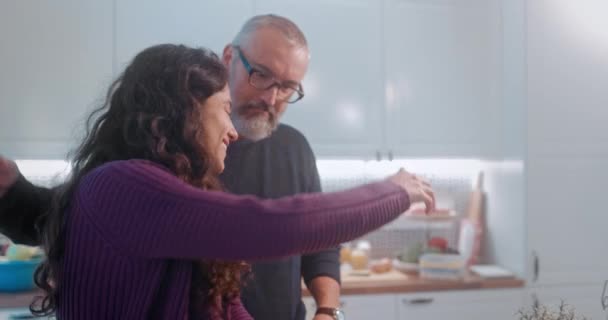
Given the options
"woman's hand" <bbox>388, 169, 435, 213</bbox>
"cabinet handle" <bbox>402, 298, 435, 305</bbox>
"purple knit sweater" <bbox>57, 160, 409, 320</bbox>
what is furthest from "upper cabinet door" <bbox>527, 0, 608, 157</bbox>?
"purple knit sweater" <bbox>57, 160, 409, 320</bbox>

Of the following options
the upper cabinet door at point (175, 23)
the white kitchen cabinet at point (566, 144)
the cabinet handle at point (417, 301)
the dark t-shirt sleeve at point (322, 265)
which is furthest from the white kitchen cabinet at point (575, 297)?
the upper cabinet door at point (175, 23)

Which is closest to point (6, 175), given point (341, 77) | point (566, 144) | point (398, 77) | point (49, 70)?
point (49, 70)

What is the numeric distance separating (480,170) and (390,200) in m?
2.19

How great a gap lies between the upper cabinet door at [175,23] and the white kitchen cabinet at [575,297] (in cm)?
173

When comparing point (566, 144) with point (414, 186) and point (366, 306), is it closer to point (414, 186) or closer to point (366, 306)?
point (366, 306)

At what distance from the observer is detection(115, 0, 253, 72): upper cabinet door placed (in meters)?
2.20

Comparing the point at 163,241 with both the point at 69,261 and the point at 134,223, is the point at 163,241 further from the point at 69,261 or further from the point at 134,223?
the point at 69,261

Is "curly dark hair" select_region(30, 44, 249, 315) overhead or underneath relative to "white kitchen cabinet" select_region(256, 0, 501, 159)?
underneath

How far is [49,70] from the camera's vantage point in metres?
2.14

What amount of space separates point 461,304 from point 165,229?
75.2 inches

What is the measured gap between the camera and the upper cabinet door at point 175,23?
2.20m

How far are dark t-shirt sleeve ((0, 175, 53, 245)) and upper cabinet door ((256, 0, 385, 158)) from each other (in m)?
1.52

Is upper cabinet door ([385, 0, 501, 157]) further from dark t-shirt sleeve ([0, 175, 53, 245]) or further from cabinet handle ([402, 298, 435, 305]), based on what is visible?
dark t-shirt sleeve ([0, 175, 53, 245])

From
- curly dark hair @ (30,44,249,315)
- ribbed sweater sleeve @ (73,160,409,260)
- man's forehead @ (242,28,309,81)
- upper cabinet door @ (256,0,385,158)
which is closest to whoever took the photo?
ribbed sweater sleeve @ (73,160,409,260)
